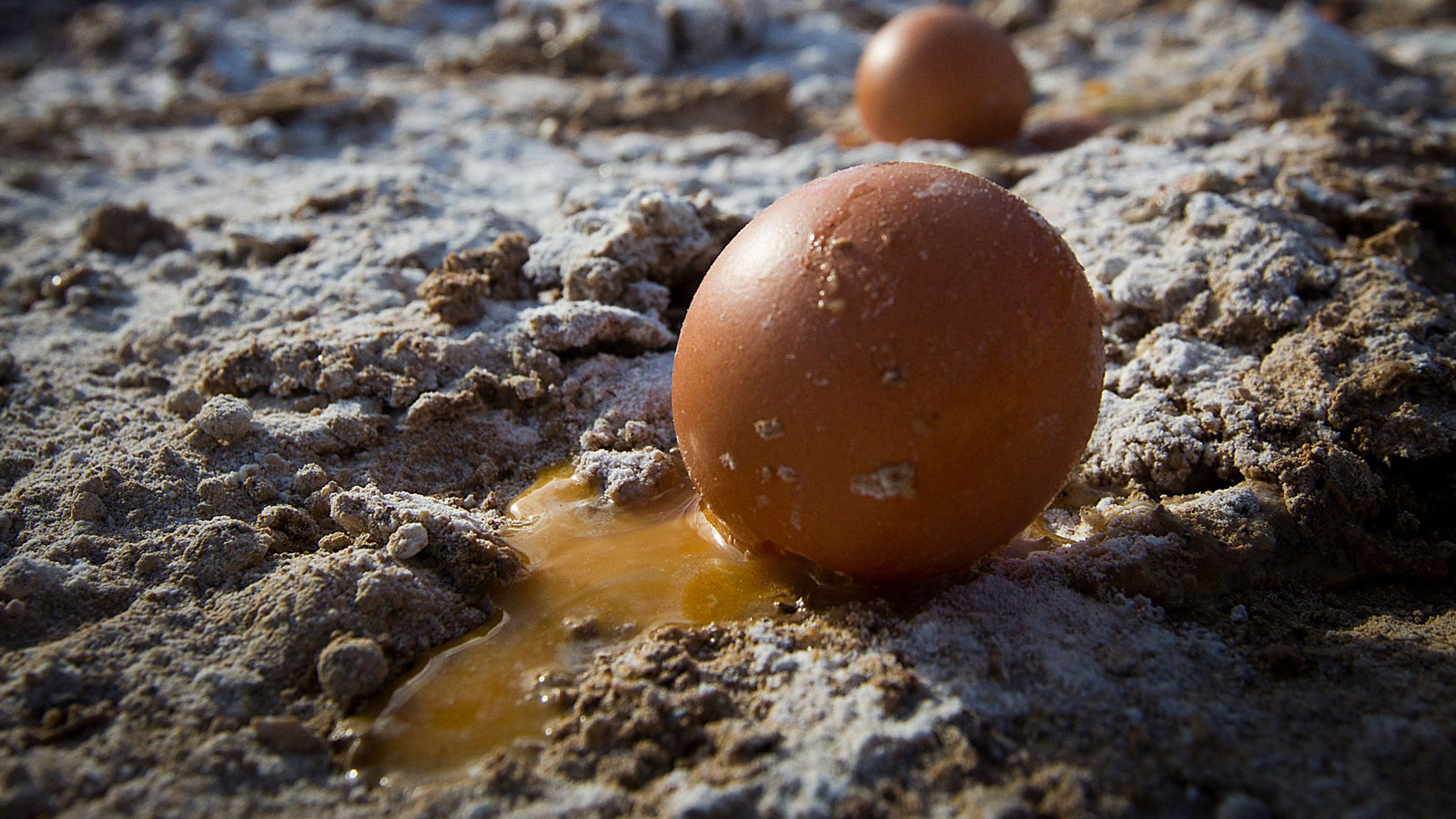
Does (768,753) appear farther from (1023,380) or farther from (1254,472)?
(1254,472)

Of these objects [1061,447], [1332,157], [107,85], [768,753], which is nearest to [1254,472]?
[1061,447]

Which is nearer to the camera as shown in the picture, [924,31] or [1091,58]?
[924,31]

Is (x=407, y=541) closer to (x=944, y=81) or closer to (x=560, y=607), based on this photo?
(x=560, y=607)

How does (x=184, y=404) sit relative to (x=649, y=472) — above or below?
above

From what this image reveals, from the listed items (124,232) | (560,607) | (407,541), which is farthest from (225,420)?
(124,232)

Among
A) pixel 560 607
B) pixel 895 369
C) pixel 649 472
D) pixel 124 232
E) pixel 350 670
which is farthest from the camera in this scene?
pixel 124 232

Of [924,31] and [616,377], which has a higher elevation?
[924,31]

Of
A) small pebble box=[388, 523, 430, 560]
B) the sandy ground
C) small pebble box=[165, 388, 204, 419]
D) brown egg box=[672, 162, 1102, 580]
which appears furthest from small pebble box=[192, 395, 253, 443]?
brown egg box=[672, 162, 1102, 580]
